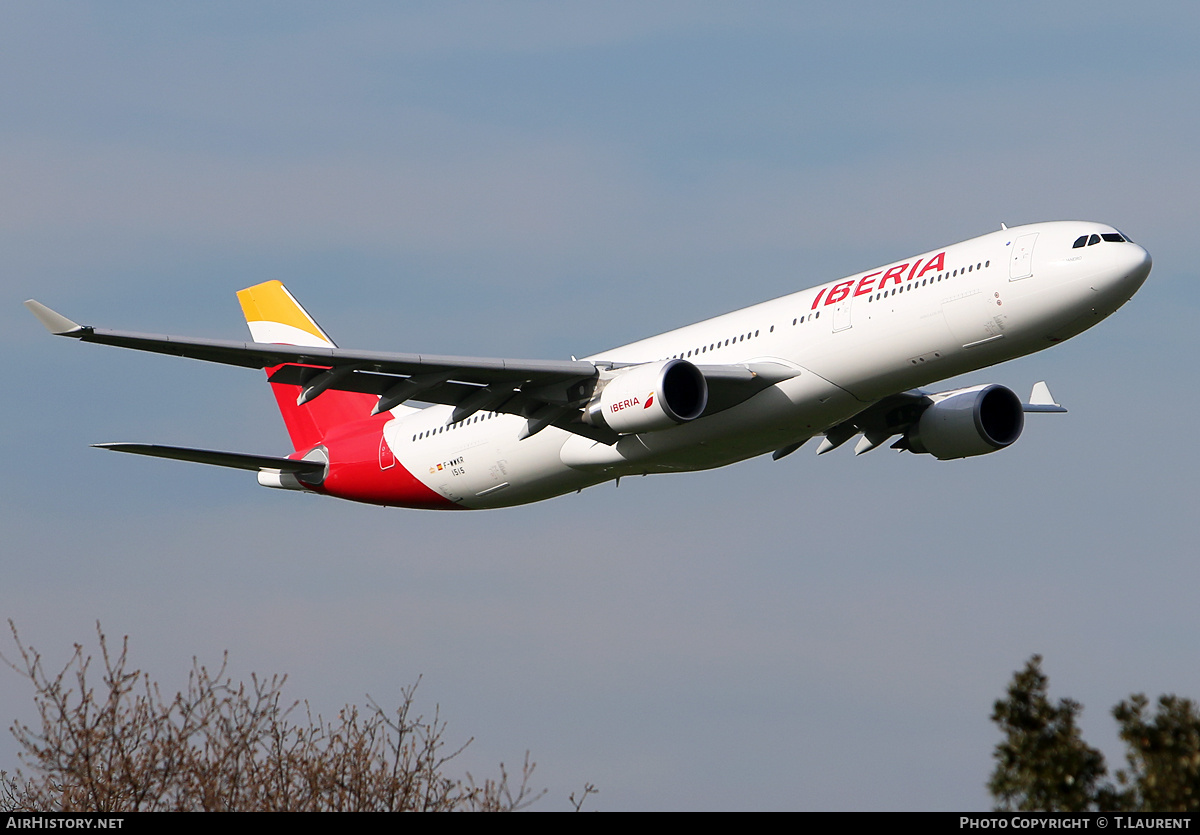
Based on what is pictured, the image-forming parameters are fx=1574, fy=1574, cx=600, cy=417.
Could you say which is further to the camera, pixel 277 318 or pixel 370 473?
pixel 277 318

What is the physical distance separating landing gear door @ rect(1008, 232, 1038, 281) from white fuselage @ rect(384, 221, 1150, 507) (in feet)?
0.09

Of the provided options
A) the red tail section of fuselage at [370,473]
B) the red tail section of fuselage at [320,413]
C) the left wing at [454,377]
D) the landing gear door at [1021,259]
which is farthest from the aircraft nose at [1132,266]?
the red tail section of fuselage at [320,413]

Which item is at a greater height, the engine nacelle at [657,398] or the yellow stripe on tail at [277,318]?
the yellow stripe on tail at [277,318]

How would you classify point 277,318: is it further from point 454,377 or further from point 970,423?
point 970,423

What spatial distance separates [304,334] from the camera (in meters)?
48.8

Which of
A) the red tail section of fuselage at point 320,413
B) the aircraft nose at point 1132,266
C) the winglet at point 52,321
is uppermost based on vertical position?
the red tail section of fuselage at point 320,413

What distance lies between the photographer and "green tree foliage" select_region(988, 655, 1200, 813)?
14.1m

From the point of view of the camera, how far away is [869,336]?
3309 centimetres

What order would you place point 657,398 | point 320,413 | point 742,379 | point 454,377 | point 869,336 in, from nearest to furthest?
point 869,336 → point 657,398 → point 742,379 → point 454,377 → point 320,413

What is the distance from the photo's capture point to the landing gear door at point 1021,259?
31938 millimetres

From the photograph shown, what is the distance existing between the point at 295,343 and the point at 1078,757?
37377 millimetres

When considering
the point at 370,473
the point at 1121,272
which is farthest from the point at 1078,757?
the point at 370,473

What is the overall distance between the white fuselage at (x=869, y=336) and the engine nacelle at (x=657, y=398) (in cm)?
106

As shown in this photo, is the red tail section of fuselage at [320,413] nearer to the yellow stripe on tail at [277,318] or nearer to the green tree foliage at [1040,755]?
the yellow stripe on tail at [277,318]
